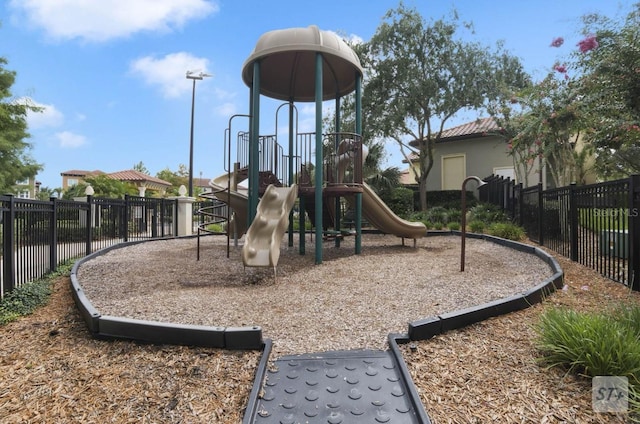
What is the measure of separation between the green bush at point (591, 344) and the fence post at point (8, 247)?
5678 mm

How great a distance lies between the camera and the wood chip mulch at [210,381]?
2170mm

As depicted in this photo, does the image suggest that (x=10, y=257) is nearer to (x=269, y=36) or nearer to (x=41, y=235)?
(x=41, y=235)

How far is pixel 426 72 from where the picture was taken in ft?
50.0

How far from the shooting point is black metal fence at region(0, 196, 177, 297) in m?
4.56

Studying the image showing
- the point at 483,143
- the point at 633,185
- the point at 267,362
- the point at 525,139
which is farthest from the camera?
the point at 483,143

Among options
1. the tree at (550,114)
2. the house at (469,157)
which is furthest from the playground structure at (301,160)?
the house at (469,157)

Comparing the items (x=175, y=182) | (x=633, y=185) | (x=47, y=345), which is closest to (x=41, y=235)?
(x=47, y=345)

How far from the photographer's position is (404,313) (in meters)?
3.60

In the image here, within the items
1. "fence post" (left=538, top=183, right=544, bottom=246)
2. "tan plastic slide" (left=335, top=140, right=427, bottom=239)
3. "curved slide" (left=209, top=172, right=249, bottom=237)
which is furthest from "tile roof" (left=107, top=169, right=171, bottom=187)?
"fence post" (left=538, top=183, right=544, bottom=246)

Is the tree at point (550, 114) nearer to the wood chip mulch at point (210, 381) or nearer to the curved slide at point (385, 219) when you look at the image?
the curved slide at point (385, 219)

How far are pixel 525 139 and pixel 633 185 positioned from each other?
6.72m

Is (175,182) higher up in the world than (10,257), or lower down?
higher up

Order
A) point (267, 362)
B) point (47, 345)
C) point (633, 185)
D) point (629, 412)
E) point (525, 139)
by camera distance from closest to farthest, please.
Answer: point (629, 412) < point (267, 362) < point (47, 345) < point (633, 185) < point (525, 139)

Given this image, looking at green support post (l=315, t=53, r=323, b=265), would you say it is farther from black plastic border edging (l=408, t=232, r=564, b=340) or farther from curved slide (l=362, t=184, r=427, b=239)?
black plastic border edging (l=408, t=232, r=564, b=340)
